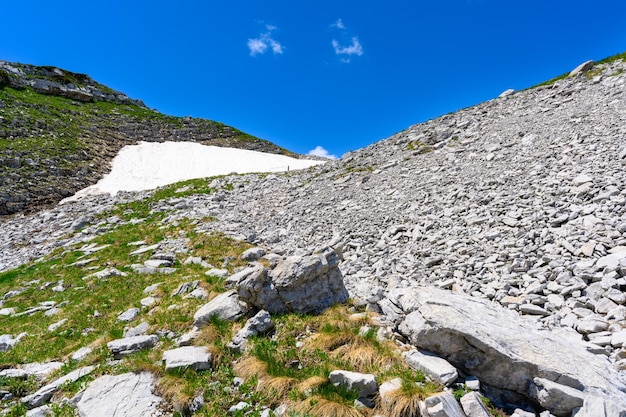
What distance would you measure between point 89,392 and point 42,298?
444 inches

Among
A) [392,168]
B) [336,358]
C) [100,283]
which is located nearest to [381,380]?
[336,358]

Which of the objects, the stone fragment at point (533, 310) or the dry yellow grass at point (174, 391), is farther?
the stone fragment at point (533, 310)

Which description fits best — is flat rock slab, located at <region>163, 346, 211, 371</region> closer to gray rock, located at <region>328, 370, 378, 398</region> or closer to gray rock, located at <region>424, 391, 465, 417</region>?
gray rock, located at <region>328, 370, 378, 398</region>

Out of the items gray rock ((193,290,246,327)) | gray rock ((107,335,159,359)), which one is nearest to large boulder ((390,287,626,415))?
gray rock ((193,290,246,327))

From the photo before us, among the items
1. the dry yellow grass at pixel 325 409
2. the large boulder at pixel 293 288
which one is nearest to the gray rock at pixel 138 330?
the large boulder at pixel 293 288

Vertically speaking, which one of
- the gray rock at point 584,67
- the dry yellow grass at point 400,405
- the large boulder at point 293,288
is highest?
the gray rock at point 584,67

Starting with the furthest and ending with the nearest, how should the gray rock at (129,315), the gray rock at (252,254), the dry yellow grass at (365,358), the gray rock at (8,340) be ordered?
the gray rock at (252,254) < the gray rock at (129,315) < the gray rock at (8,340) < the dry yellow grass at (365,358)

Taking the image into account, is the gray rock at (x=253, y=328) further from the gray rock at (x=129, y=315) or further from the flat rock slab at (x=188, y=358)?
the gray rock at (x=129, y=315)

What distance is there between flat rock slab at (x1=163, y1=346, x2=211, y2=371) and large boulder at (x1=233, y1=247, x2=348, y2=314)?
223 centimetres

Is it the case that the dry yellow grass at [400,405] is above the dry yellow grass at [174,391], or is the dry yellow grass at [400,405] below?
below

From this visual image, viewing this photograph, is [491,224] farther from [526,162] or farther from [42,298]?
[42,298]

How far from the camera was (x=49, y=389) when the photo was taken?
7281mm

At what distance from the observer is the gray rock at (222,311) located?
31.4 feet

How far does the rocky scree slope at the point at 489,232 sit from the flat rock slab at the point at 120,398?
3650 mm
